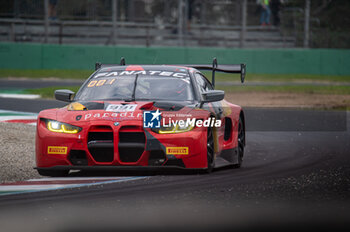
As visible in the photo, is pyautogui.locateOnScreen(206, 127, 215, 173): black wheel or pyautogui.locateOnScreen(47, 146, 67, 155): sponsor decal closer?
pyautogui.locateOnScreen(47, 146, 67, 155): sponsor decal

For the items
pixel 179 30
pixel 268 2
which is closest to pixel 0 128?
pixel 179 30

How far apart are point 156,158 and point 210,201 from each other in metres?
1.11

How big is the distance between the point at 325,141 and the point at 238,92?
45.5 ft

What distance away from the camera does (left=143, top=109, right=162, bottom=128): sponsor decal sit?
790 centimetres

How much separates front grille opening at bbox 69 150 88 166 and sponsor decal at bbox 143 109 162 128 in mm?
695

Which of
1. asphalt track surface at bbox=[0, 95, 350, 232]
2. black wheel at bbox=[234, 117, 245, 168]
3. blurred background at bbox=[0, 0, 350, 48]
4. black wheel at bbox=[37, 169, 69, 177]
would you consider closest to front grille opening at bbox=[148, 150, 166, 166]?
asphalt track surface at bbox=[0, 95, 350, 232]

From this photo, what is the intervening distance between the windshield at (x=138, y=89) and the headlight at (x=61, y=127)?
0.84 metres

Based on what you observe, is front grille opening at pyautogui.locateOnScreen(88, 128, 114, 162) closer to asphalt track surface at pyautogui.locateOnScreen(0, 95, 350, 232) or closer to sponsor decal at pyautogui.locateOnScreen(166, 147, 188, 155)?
asphalt track surface at pyautogui.locateOnScreen(0, 95, 350, 232)

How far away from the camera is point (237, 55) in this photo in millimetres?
35312

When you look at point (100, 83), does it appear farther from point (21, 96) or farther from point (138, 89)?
point (21, 96)

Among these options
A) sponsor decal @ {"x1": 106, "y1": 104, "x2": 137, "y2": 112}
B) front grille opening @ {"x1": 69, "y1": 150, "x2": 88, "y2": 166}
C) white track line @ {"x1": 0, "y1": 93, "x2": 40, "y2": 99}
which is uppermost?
sponsor decal @ {"x1": 106, "y1": 104, "x2": 137, "y2": 112}

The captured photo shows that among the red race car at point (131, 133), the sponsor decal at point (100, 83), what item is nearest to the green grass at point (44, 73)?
the sponsor decal at point (100, 83)

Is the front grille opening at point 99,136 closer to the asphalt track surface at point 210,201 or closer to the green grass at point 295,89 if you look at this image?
the asphalt track surface at point 210,201

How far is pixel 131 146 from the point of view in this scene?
7.84 metres
